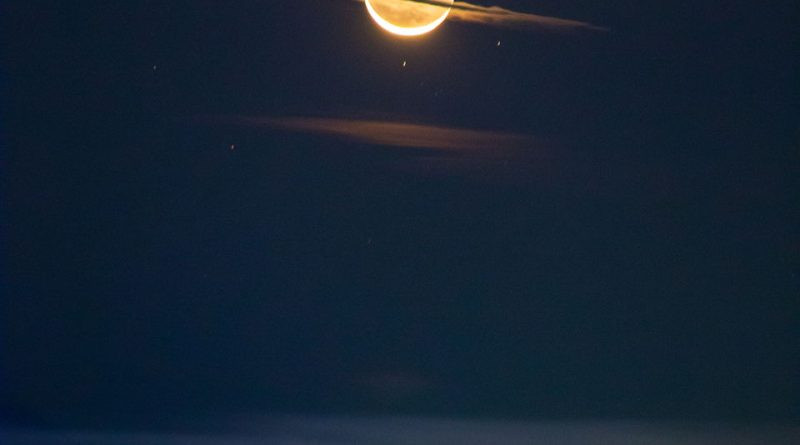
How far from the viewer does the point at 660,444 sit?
16.3ft

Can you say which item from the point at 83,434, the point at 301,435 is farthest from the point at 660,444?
the point at 83,434

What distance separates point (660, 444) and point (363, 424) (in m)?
1.31

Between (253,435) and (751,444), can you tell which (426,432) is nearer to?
(253,435)

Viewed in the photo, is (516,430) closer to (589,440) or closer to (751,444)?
(589,440)

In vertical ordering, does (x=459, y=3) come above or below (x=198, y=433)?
above

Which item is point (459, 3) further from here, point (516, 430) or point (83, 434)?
point (83, 434)

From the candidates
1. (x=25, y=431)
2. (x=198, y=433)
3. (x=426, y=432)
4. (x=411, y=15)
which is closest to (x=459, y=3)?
(x=411, y=15)

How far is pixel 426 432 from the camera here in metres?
4.93

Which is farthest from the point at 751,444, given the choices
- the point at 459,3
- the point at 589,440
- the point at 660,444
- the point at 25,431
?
the point at 25,431

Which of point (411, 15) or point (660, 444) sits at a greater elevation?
point (411, 15)

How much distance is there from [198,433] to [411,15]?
6.71ft

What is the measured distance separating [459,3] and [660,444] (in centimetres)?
214

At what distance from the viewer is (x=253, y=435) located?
4.86m

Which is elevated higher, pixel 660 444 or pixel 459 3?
pixel 459 3
